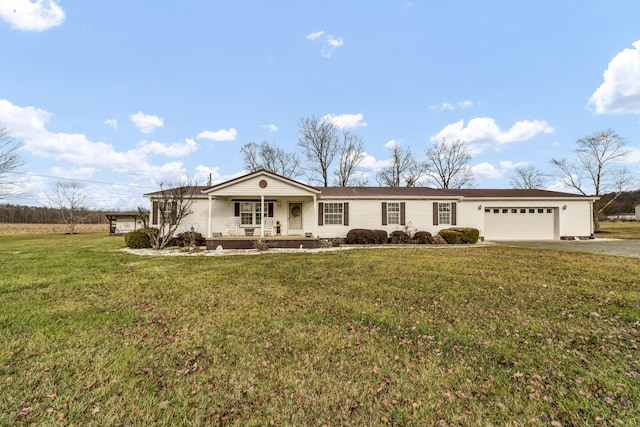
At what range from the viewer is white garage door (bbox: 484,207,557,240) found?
1872 cm

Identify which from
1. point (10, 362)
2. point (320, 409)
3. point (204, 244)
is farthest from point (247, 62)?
point (320, 409)

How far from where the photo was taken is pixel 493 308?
5.10m

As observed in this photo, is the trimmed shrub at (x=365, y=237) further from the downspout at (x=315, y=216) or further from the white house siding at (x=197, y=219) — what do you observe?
the white house siding at (x=197, y=219)

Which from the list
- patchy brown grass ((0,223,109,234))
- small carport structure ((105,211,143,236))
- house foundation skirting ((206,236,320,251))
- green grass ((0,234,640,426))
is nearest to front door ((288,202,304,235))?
house foundation skirting ((206,236,320,251))

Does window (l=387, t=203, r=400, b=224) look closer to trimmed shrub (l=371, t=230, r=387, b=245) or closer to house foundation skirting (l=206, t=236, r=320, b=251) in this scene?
trimmed shrub (l=371, t=230, r=387, b=245)

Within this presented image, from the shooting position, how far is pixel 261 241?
14.4m

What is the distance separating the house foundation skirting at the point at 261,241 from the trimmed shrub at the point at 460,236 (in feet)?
26.4

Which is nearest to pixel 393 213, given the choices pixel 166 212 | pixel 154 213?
pixel 166 212

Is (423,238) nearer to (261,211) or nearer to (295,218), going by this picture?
(295,218)

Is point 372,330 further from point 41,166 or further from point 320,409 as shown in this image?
point 41,166

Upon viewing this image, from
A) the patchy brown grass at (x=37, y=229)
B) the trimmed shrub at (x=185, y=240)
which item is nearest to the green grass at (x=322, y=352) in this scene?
the trimmed shrub at (x=185, y=240)

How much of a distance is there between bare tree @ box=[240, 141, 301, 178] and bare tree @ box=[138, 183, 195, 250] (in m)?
17.1

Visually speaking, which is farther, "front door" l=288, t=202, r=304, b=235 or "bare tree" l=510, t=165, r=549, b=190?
"bare tree" l=510, t=165, r=549, b=190

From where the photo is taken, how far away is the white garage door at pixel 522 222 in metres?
18.7
